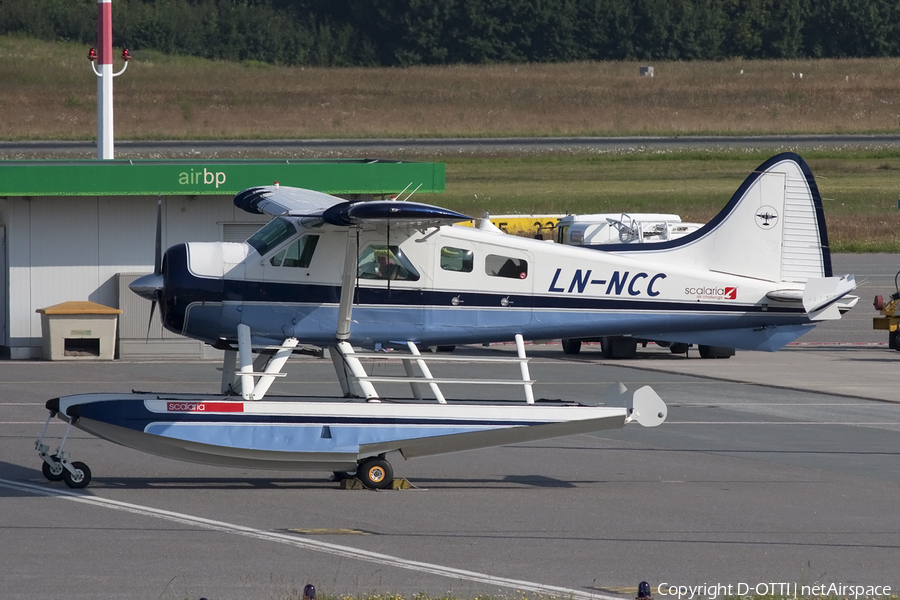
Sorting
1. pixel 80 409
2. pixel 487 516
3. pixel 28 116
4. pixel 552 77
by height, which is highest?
pixel 552 77

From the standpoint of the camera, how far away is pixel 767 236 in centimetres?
1337

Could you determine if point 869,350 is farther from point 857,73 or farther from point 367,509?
point 857,73

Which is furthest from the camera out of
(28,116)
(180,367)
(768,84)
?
(768,84)

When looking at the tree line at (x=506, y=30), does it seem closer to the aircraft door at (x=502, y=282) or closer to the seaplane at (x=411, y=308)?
the seaplane at (x=411, y=308)

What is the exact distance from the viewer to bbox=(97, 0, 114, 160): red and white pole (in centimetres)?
2743

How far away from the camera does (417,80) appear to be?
78.4m

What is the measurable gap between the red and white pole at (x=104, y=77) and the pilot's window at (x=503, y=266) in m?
17.4

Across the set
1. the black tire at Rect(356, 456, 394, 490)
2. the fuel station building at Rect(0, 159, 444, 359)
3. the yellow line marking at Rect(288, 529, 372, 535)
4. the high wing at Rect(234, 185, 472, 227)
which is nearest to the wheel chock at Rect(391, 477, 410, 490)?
the black tire at Rect(356, 456, 394, 490)

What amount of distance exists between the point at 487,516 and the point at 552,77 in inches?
2785

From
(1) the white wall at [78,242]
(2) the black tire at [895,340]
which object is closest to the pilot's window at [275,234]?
(1) the white wall at [78,242]

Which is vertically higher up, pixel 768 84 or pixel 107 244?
pixel 768 84

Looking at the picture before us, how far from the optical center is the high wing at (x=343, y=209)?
11.1 meters

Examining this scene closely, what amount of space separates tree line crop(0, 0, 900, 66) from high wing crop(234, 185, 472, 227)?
8109cm

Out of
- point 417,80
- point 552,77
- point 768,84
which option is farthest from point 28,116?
point 768,84
